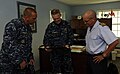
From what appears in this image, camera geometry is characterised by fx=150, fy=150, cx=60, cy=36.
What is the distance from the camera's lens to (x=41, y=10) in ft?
15.0

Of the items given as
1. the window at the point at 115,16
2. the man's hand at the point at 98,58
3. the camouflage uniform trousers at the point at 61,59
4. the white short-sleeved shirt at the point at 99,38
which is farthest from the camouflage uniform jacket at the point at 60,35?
the window at the point at 115,16

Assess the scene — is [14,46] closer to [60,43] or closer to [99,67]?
[60,43]

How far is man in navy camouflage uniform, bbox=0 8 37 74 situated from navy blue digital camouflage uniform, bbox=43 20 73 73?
690 millimetres

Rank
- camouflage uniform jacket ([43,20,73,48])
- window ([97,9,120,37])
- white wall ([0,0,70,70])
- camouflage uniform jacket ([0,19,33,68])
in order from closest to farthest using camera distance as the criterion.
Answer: camouflage uniform jacket ([0,19,33,68]) < camouflage uniform jacket ([43,20,73,48]) < white wall ([0,0,70,70]) < window ([97,9,120,37])

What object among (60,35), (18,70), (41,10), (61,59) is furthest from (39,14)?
(18,70)

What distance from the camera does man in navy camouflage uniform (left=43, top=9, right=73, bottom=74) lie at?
2525 mm

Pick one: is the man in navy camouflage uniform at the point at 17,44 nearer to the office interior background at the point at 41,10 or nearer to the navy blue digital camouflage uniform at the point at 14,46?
the navy blue digital camouflage uniform at the point at 14,46

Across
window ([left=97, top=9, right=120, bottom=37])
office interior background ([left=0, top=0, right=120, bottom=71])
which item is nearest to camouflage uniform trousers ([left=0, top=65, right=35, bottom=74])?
office interior background ([left=0, top=0, right=120, bottom=71])

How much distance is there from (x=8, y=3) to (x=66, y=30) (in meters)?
1.65

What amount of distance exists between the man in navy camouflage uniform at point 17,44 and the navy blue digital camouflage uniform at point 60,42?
0.69 m

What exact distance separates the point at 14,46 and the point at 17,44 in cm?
4

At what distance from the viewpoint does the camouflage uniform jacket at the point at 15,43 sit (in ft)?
5.70

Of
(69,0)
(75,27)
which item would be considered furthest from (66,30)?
(75,27)

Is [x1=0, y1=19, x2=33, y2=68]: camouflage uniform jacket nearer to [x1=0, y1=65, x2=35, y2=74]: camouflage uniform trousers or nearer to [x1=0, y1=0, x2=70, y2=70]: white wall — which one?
[x1=0, y1=65, x2=35, y2=74]: camouflage uniform trousers
